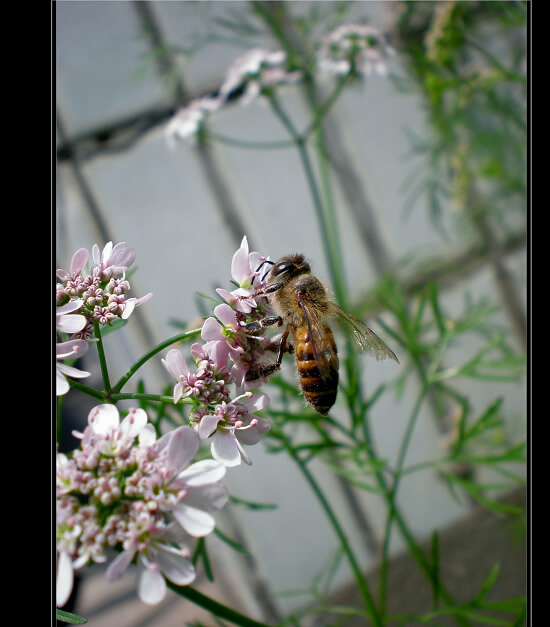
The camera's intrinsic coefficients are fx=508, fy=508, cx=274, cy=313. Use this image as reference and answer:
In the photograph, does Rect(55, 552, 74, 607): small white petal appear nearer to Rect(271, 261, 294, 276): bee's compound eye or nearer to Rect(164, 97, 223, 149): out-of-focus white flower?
Rect(271, 261, 294, 276): bee's compound eye

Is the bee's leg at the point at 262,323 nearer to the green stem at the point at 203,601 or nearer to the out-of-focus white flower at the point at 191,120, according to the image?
the green stem at the point at 203,601

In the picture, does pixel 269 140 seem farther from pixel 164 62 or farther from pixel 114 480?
pixel 114 480

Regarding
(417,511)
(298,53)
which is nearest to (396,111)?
(298,53)

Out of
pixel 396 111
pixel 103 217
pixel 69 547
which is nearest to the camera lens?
pixel 69 547

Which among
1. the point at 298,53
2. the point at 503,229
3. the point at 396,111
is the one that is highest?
the point at 298,53

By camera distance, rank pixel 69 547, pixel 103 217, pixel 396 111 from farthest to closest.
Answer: pixel 396 111
pixel 103 217
pixel 69 547

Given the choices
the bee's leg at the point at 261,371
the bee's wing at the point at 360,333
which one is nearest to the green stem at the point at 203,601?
the bee's leg at the point at 261,371

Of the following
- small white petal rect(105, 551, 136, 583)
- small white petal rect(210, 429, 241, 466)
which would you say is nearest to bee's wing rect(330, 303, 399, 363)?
small white petal rect(210, 429, 241, 466)

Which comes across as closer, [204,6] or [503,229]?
[204,6]

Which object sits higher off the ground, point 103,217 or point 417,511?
point 103,217
